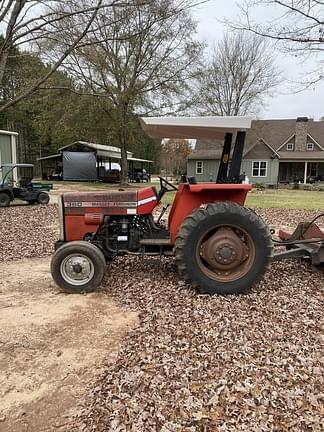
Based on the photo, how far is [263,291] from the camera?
14.1ft

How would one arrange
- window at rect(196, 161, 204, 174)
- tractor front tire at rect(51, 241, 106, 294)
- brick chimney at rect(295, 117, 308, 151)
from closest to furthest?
tractor front tire at rect(51, 241, 106, 294) → brick chimney at rect(295, 117, 308, 151) → window at rect(196, 161, 204, 174)

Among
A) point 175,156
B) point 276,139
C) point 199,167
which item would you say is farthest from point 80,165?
point 175,156

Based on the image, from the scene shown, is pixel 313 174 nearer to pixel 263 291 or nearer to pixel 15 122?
pixel 15 122

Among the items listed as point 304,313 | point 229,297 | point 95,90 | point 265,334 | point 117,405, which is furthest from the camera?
point 95,90

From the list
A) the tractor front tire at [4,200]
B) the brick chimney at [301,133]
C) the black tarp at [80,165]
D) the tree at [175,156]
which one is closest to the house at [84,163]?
the black tarp at [80,165]

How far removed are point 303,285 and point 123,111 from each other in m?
21.2

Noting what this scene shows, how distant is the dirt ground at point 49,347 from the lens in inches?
92.7

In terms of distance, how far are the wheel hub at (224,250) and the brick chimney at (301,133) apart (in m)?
33.1

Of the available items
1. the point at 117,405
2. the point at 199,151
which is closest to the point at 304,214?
the point at 117,405

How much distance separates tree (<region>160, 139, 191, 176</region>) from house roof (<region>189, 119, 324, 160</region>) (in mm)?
5342

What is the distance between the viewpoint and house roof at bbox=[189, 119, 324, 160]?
3334 centimetres

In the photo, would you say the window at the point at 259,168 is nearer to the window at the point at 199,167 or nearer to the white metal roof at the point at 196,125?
the window at the point at 199,167

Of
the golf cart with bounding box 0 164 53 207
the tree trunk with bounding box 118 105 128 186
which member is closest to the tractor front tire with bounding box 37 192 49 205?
the golf cart with bounding box 0 164 53 207

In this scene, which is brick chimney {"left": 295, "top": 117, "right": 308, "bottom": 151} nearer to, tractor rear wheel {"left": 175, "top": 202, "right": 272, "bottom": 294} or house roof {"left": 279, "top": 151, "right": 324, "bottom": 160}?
house roof {"left": 279, "top": 151, "right": 324, "bottom": 160}
